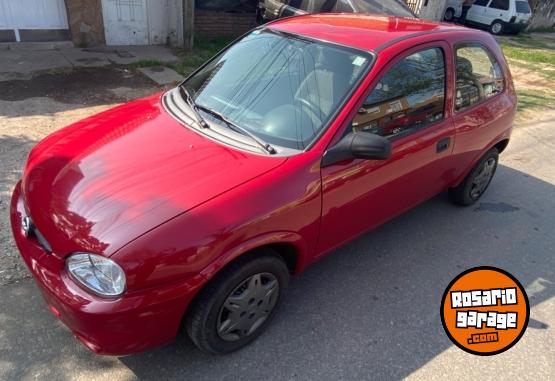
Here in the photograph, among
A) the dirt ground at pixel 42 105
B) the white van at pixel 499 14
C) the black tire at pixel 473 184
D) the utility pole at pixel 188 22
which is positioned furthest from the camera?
the white van at pixel 499 14

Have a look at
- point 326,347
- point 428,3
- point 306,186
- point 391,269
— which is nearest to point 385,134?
point 306,186

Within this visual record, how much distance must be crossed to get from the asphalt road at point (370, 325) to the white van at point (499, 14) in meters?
16.7

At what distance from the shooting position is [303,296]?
10.6ft

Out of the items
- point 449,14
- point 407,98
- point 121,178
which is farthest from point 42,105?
point 449,14

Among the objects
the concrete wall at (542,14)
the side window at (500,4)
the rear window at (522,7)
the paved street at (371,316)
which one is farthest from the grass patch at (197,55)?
the concrete wall at (542,14)

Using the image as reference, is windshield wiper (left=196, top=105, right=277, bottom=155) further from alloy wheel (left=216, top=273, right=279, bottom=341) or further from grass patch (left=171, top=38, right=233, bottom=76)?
grass patch (left=171, top=38, right=233, bottom=76)

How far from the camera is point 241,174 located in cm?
245

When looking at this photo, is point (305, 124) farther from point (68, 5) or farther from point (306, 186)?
point (68, 5)

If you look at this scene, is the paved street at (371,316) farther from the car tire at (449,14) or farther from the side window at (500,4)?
the car tire at (449,14)

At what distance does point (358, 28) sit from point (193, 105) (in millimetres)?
1382

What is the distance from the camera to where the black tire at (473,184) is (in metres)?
4.30

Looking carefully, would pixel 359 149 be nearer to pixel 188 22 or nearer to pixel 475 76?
pixel 475 76

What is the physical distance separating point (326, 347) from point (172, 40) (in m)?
7.69

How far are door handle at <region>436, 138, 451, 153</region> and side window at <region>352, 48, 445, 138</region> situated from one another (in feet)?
0.62
